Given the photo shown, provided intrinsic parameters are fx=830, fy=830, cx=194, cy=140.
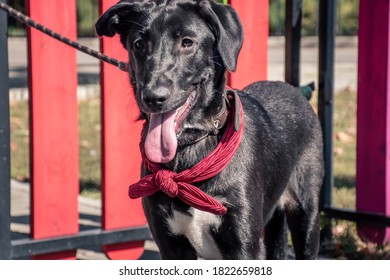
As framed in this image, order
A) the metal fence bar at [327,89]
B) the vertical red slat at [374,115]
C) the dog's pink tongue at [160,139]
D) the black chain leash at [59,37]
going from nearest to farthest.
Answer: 1. the dog's pink tongue at [160,139]
2. the black chain leash at [59,37]
3. the vertical red slat at [374,115]
4. the metal fence bar at [327,89]

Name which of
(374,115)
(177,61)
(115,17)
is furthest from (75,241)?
(374,115)

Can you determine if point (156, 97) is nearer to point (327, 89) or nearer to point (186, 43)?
point (186, 43)

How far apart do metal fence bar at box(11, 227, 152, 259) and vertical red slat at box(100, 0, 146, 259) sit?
6 cm

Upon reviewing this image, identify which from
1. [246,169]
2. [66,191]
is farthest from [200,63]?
[66,191]

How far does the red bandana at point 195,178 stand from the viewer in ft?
13.0

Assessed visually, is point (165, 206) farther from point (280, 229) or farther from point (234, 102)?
point (280, 229)

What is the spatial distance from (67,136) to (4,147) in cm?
44

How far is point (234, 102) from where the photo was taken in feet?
13.6

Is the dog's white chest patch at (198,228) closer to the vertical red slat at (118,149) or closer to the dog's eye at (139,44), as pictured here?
the dog's eye at (139,44)

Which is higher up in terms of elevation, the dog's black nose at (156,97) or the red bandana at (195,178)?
the dog's black nose at (156,97)

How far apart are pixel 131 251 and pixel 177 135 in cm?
189

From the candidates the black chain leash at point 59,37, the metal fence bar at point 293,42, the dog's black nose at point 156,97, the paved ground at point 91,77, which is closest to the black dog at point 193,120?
the dog's black nose at point 156,97

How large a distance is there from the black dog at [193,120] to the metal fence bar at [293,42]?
5.21 ft

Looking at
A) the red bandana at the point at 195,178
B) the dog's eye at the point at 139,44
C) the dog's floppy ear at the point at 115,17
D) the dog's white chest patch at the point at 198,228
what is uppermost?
the dog's floppy ear at the point at 115,17
